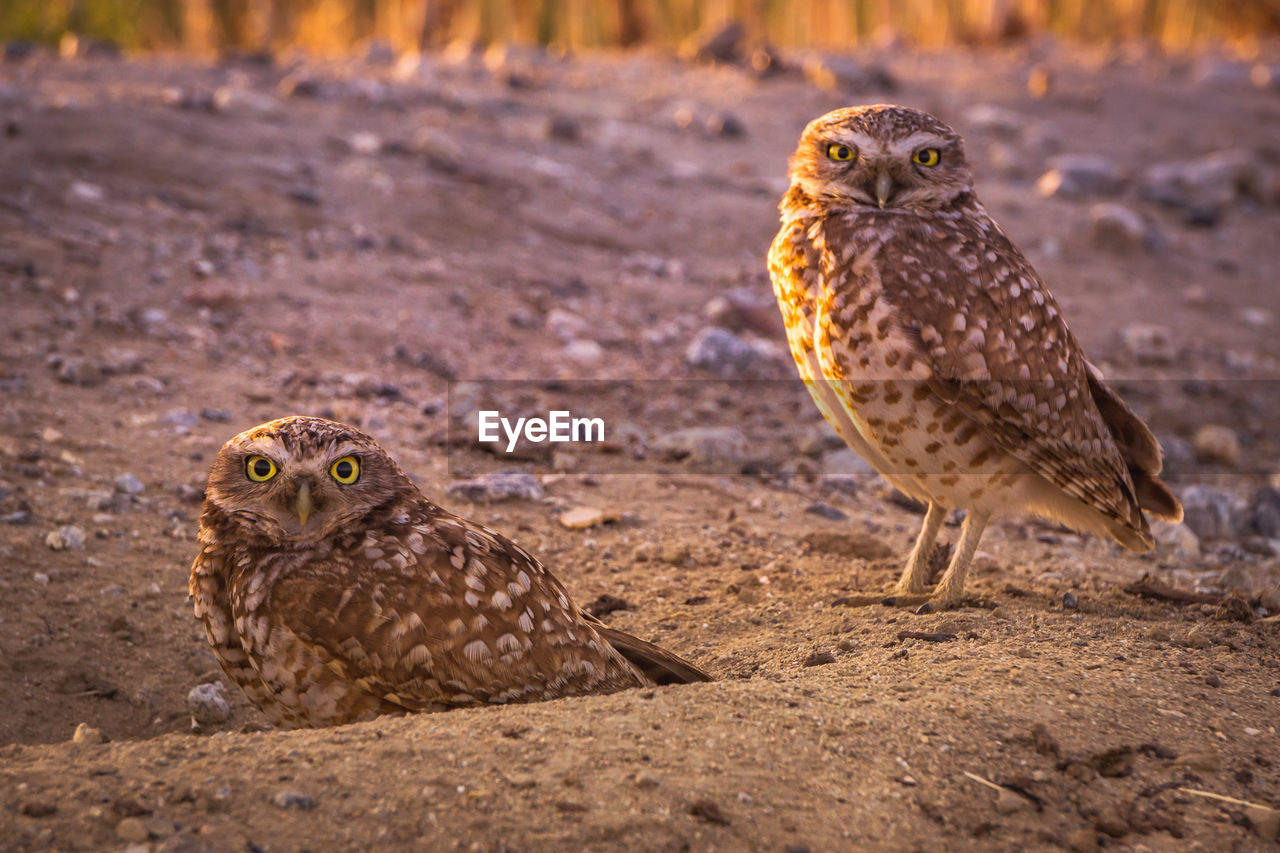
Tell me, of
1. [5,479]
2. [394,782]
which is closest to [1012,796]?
[394,782]

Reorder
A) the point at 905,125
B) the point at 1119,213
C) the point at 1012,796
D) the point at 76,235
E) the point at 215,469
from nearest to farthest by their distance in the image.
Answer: the point at 1012,796
the point at 215,469
the point at 905,125
the point at 76,235
the point at 1119,213

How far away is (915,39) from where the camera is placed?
16.0m

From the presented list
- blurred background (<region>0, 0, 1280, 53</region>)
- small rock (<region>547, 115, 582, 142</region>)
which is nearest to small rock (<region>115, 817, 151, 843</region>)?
small rock (<region>547, 115, 582, 142</region>)

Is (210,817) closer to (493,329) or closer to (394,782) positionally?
Answer: (394,782)

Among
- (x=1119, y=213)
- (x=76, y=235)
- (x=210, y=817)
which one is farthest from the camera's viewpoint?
(x=1119, y=213)

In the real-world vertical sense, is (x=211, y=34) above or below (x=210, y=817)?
above

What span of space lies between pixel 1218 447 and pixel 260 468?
567 cm

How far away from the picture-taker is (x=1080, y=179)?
10.8 metres

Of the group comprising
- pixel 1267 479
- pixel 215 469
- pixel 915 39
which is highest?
pixel 915 39

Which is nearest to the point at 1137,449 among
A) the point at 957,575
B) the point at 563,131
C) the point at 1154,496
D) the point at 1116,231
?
the point at 1154,496

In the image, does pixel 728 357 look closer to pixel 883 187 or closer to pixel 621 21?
pixel 883 187

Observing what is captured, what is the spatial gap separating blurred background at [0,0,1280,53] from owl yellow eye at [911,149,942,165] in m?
10.7

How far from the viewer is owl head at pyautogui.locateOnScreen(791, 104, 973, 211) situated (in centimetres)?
428

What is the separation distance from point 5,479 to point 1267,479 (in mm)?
6512
